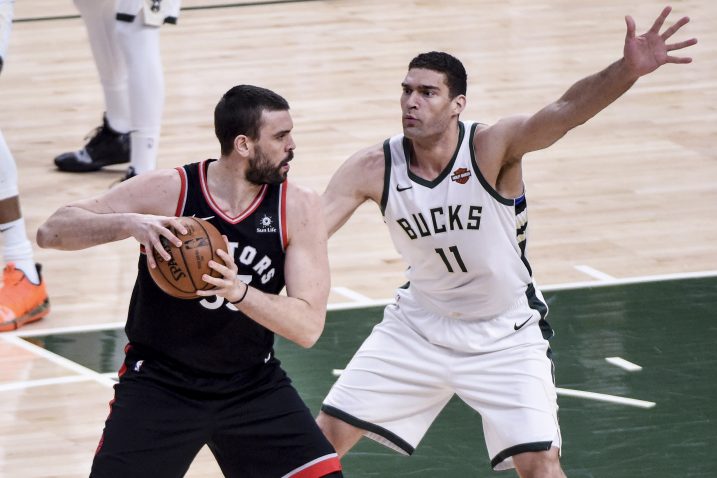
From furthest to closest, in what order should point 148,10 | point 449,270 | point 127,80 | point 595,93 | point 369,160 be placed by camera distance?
point 127,80
point 148,10
point 369,160
point 449,270
point 595,93

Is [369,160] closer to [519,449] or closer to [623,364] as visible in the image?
[519,449]

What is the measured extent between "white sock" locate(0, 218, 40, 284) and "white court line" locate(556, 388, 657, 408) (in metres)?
2.89

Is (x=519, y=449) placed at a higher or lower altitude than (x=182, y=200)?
lower

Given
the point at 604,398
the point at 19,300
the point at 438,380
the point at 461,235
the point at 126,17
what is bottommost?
the point at 19,300

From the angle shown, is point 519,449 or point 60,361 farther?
point 60,361

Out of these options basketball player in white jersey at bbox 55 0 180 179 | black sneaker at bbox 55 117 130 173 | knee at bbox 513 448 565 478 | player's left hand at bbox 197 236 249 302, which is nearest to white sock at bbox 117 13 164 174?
basketball player in white jersey at bbox 55 0 180 179

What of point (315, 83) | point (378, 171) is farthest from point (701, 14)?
point (378, 171)

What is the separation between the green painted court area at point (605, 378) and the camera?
588 cm

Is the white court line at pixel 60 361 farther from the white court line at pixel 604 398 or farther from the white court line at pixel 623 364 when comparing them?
the white court line at pixel 623 364

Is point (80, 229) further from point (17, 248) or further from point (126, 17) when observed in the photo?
point (126, 17)

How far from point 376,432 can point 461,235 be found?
790 millimetres

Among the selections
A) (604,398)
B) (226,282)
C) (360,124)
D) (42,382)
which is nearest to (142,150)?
(360,124)

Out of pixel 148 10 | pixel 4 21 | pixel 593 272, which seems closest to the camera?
pixel 4 21

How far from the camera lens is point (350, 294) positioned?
7.95m
